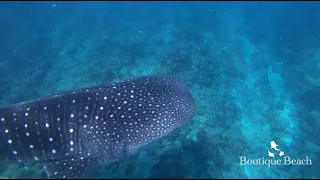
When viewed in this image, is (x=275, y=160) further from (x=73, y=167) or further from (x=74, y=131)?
(x=74, y=131)

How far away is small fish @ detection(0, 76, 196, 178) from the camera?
607cm

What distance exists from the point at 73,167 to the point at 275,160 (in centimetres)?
748

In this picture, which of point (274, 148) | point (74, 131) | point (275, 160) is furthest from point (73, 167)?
point (274, 148)

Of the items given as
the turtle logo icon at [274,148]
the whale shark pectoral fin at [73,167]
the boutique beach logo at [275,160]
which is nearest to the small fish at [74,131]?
the whale shark pectoral fin at [73,167]

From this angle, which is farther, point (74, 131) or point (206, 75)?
point (206, 75)

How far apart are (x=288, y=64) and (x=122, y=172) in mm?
A: 14341

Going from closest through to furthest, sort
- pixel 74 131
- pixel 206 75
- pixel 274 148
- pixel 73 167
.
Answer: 1. pixel 73 167
2. pixel 74 131
3. pixel 274 148
4. pixel 206 75

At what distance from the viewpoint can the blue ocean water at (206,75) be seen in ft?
26.3

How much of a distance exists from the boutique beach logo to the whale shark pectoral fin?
5533 mm

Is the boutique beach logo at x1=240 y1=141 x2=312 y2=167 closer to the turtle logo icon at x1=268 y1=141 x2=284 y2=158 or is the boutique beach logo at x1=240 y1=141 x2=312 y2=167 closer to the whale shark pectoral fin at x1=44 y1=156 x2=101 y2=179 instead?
the turtle logo icon at x1=268 y1=141 x2=284 y2=158

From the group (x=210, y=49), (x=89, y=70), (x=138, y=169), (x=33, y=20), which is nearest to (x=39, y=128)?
(x=138, y=169)

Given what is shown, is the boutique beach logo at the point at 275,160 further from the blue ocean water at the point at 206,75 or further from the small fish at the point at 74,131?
the small fish at the point at 74,131

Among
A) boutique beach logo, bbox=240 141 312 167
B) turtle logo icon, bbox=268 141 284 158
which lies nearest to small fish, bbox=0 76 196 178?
boutique beach logo, bbox=240 141 312 167

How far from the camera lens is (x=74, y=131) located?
6121 millimetres
